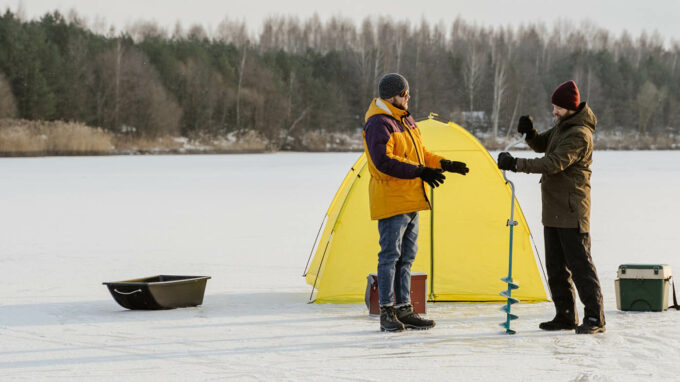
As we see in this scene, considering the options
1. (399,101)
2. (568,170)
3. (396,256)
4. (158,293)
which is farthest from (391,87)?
(158,293)

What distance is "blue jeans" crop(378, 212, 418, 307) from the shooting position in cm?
502

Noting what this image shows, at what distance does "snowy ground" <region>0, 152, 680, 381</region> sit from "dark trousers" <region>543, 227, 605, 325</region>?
198 millimetres

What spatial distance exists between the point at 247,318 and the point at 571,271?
84.9 inches

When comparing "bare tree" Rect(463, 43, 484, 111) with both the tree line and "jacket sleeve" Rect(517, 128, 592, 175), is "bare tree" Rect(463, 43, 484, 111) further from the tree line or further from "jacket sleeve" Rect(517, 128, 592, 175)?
"jacket sleeve" Rect(517, 128, 592, 175)

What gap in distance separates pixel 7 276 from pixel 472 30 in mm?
91266

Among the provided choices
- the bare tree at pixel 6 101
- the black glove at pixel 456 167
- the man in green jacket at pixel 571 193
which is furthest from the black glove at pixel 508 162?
the bare tree at pixel 6 101

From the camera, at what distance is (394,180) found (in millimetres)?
5008

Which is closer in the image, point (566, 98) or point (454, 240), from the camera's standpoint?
point (566, 98)

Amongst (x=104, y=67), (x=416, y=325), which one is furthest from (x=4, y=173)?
(x=104, y=67)

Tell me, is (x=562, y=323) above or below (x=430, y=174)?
below

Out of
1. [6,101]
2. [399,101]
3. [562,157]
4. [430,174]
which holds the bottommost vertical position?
[430,174]

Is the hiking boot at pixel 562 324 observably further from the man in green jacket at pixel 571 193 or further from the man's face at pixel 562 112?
the man's face at pixel 562 112

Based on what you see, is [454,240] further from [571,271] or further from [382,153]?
[382,153]

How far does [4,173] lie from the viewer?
2148 cm
